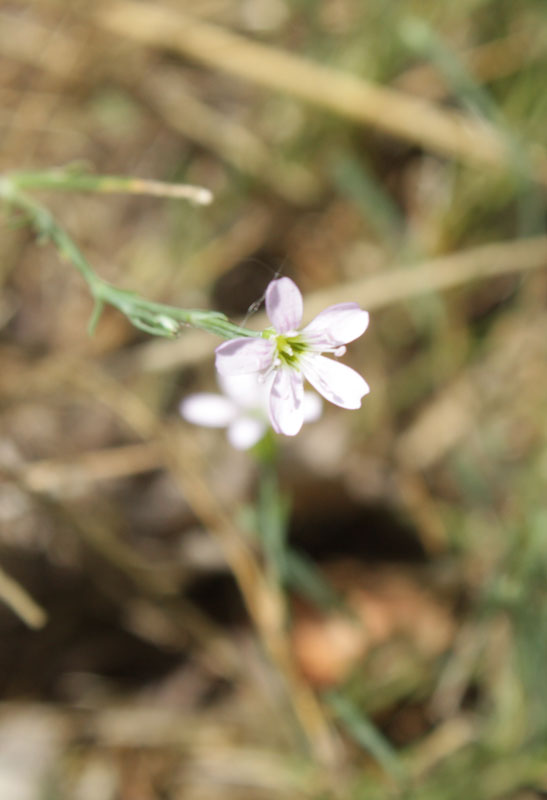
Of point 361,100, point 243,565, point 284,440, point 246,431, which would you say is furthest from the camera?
point 361,100

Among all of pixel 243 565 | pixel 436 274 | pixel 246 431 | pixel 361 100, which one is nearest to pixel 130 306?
pixel 246 431

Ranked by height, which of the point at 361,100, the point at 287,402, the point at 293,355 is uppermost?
the point at 361,100

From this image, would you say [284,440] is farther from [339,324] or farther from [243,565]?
A: [339,324]

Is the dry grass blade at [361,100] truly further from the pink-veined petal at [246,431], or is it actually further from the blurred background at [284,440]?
the pink-veined petal at [246,431]

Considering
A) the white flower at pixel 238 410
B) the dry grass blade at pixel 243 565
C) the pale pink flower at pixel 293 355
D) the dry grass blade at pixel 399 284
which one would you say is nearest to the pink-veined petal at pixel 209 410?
the white flower at pixel 238 410

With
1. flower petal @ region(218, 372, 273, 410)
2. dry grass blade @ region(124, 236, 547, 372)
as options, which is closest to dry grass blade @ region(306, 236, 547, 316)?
dry grass blade @ region(124, 236, 547, 372)

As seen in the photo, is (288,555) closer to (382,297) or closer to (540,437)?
(382,297)

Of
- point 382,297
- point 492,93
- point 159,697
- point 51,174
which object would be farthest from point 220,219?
point 159,697
